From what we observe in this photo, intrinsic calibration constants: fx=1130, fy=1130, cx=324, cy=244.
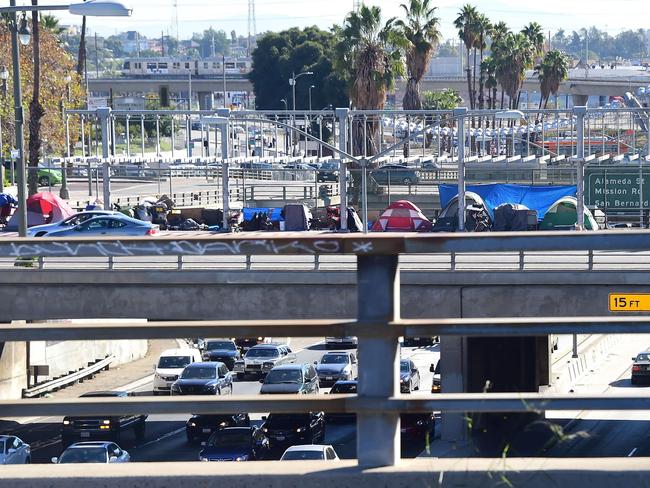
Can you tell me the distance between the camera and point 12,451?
21422mm

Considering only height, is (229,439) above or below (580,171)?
below

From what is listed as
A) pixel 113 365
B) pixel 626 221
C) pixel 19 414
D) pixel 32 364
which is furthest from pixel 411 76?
pixel 19 414

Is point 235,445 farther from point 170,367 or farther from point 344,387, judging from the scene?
point 170,367

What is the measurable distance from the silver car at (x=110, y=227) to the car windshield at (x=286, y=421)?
33.5 feet

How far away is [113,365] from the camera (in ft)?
128

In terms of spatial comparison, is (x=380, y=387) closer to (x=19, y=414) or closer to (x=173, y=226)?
(x=19, y=414)

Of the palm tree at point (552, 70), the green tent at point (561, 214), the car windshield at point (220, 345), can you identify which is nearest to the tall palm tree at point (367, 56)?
the green tent at point (561, 214)

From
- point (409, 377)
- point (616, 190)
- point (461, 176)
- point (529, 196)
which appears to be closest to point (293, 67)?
point (616, 190)

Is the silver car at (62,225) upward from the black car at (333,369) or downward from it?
upward

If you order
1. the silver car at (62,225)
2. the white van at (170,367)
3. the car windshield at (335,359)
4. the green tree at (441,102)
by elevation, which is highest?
the green tree at (441,102)

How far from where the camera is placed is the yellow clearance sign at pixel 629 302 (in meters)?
21.5

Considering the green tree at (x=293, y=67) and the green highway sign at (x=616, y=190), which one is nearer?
the green highway sign at (x=616, y=190)

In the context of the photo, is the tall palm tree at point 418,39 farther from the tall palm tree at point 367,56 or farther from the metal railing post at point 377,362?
the metal railing post at point 377,362

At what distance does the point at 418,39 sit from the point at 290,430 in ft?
172
